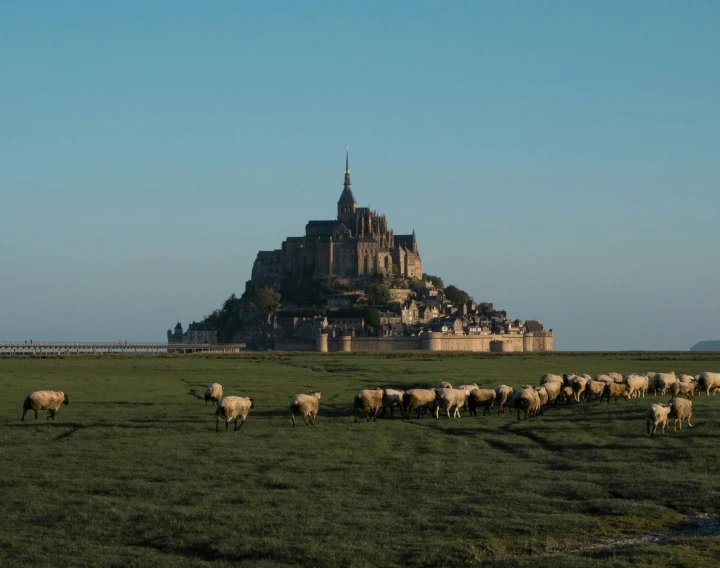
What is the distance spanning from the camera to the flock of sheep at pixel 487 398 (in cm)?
2900

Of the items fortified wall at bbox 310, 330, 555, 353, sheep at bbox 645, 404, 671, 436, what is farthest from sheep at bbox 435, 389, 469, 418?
fortified wall at bbox 310, 330, 555, 353

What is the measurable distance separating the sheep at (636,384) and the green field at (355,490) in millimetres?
5551

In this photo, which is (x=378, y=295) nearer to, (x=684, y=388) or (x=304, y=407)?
(x=684, y=388)

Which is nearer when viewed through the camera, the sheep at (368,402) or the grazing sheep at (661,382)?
the sheep at (368,402)

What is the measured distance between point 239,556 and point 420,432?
1393 centimetres

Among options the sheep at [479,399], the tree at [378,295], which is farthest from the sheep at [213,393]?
the tree at [378,295]

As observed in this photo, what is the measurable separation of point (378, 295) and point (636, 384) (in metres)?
152

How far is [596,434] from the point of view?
90.2 feet

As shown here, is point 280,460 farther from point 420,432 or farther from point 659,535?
point 659,535

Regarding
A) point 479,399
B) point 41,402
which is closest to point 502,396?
point 479,399

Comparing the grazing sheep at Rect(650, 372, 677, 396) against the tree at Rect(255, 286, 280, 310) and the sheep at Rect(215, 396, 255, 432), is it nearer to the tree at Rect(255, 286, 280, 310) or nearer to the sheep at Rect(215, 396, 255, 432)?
the sheep at Rect(215, 396, 255, 432)

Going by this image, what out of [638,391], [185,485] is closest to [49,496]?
[185,485]

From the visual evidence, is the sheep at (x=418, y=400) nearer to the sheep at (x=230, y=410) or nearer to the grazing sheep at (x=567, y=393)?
the sheep at (x=230, y=410)

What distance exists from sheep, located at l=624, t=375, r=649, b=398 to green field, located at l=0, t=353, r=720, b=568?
219 inches
